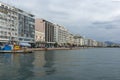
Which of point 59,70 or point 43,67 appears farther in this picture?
point 43,67

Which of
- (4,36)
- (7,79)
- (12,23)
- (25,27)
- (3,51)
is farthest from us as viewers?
(25,27)

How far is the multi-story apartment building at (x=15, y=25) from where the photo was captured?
453ft

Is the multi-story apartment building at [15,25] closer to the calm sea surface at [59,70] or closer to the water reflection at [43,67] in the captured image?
the water reflection at [43,67]

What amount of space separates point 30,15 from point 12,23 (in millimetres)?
26982

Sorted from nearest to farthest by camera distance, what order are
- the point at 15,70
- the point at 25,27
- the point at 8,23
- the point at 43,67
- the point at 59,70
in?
the point at 15,70 → the point at 59,70 → the point at 43,67 → the point at 8,23 → the point at 25,27

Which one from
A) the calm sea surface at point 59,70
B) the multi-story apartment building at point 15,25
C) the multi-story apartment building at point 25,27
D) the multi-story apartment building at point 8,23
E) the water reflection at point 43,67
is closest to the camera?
the calm sea surface at point 59,70

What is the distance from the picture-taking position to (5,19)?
5487 inches

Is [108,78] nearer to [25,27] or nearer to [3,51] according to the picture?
[3,51]

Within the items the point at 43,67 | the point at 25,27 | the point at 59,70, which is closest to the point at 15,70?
the point at 43,67

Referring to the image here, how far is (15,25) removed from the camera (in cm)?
15150

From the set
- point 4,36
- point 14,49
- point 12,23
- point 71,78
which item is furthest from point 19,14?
point 71,78

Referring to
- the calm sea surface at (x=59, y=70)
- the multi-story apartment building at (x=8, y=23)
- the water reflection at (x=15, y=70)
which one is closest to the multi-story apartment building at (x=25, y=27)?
the multi-story apartment building at (x=8, y=23)

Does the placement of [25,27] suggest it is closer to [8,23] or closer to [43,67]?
[8,23]

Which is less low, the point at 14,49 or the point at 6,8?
the point at 6,8
